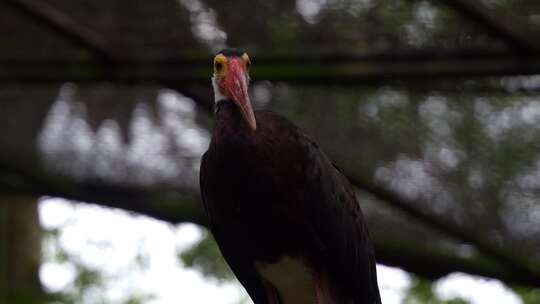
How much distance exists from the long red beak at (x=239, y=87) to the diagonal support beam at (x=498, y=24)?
1335 mm

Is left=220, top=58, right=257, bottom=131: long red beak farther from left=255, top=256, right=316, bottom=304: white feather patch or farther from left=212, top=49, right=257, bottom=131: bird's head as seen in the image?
left=255, top=256, right=316, bottom=304: white feather patch

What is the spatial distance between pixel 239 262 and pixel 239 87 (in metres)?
0.66

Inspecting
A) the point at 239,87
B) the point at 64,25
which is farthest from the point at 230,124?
the point at 64,25

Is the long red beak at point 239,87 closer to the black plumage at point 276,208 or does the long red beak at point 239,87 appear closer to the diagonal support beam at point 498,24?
the black plumage at point 276,208

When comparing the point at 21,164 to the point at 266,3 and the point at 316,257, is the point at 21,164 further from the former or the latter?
the point at 316,257

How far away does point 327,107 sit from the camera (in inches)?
272

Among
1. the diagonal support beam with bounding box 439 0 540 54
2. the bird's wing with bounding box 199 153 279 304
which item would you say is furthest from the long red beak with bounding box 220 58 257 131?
the diagonal support beam with bounding box 439 0 540 54

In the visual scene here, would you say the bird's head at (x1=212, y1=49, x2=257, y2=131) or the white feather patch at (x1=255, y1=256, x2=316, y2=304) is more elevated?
the bird's head at (x1=212, y1=49, x2=257, y2=131)

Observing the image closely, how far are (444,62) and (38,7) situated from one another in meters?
1.93

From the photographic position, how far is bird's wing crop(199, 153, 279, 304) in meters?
4.57

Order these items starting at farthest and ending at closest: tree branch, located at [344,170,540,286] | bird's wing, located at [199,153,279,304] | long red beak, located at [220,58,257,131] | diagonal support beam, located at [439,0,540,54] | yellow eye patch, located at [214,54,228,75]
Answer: tree branch, located at [344,170,540,286] < diagonal support beam, located at [439,0,540,54] < yellow eye patch, located at [214,54,228,75] < bird's wing, located at [199,153,279,304] < long red beak, located at [220,58,257,131]

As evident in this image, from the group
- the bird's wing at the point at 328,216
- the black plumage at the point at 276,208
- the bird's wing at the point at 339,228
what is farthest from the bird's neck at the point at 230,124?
the bird's wing at the point at 339,228

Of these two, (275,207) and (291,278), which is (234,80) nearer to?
(275,207)

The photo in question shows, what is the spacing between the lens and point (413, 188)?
7082 mm
